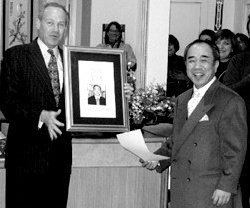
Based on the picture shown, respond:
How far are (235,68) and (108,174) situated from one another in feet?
3.35

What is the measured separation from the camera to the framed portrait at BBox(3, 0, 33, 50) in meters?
5.88

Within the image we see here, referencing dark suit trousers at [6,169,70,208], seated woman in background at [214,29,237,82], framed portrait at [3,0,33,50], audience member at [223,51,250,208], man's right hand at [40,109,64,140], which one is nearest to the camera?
man's right hand at [40,109,64,140]

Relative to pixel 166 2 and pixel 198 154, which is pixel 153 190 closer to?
pixel 198 154

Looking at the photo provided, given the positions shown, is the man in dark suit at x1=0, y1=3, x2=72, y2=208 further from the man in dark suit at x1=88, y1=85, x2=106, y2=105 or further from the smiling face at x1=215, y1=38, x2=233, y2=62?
the smiling face at x1=215, y1=38, x2=233, y2=62

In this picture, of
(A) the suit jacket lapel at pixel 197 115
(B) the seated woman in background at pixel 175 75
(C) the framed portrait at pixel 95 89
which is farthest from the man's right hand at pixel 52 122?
(B) the seated woman in background at pixel 175 75

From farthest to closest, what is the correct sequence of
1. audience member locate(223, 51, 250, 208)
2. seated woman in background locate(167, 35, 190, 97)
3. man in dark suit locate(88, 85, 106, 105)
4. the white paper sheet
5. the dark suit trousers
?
seated woman in background locate(167, 35, 190, 97) → audience member locate(223, 51, 250, 208) → man in dark suit locate(88, 85, 106, 105) → the white paper sheet → the dark suit trousers

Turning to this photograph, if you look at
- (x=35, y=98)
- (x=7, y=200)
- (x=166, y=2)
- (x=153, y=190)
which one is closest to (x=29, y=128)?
(x=35, y=98)

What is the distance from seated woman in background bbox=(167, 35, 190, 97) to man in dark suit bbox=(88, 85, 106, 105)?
2125 mm

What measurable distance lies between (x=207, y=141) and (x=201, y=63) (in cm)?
38

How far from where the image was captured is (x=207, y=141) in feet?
8.72

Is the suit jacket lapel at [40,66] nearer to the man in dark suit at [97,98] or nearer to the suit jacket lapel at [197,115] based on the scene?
the man in dark suit at [97,98]

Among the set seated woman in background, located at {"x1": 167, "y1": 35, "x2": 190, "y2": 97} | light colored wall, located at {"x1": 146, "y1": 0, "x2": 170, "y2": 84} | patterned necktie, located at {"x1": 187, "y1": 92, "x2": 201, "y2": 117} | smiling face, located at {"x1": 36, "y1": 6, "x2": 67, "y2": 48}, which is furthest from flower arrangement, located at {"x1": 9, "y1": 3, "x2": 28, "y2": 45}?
patterned necktie, located at {"x1": 187, "y1": 92, "x2": 201, "y2": 117}

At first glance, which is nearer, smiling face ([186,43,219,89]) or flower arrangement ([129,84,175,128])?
smiling face ([186,43,219,89])

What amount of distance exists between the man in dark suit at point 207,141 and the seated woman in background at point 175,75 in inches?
94.9
